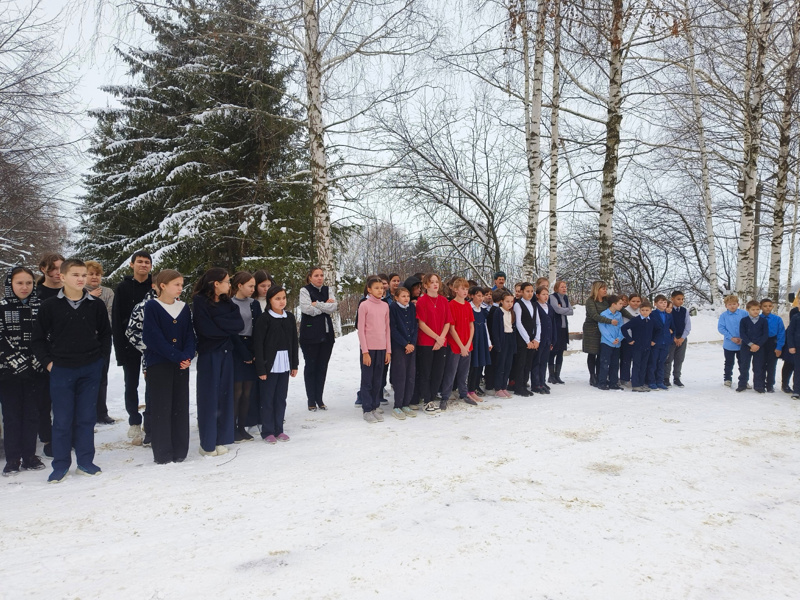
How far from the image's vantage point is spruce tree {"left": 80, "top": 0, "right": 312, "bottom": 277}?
44.3ft

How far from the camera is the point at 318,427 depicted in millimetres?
6195

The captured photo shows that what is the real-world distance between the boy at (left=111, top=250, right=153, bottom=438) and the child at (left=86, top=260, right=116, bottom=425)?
211 millimetres

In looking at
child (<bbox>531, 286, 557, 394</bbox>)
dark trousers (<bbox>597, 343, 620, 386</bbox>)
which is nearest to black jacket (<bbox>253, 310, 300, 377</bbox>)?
child (<bbox>531, 286, 557, 394</bbox>)

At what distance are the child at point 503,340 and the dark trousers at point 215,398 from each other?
4.19 metres

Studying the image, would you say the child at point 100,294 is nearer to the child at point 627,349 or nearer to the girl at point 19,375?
the girl at point 19,375

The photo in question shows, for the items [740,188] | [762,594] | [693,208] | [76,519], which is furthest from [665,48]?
[76,519]

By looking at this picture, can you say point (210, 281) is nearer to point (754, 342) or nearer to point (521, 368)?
point (521, 368)

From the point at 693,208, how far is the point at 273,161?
64.5ft

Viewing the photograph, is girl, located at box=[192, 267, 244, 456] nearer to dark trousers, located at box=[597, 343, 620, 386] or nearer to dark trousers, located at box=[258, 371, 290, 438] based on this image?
dark trousers, located at box=[258, 371, 290, 438]

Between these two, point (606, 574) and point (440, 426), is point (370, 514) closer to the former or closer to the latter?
point (606, 574)

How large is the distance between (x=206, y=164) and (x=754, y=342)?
44.5ft

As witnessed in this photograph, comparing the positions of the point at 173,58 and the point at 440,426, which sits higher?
the point at 173,58

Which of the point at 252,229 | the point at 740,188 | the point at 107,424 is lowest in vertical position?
the point at 107,424

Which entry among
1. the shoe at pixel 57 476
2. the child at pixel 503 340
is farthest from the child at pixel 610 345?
the shoe at pixel 57 476
